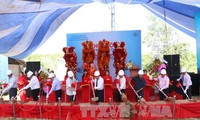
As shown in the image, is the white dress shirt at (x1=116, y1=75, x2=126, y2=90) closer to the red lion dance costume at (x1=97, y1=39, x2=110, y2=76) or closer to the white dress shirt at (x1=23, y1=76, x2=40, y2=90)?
the red lion dance costume at (x1=97, y1=39, x2=110, y2=76)

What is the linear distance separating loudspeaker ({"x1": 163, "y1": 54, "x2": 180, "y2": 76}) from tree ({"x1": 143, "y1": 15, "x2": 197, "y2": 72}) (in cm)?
1143

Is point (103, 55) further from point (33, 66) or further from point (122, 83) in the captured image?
point (33, 66)

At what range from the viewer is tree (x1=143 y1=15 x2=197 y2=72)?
22.2 m

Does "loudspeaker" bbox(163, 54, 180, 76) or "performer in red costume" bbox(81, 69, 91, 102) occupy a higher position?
"loudspeaker" bbox(163, 54, 180, 76)

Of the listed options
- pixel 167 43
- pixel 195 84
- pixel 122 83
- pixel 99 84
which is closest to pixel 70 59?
pixel 99 84

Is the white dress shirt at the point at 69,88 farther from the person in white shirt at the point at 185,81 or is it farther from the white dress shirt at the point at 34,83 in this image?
the person in white shirt at the point at 185,81

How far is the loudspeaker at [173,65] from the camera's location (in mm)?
10219

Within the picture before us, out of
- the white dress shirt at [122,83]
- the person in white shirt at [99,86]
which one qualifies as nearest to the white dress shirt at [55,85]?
the person in white shirt at [99,86]

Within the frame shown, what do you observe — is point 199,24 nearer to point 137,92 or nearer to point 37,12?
point 137,92

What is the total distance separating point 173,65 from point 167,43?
1183cm

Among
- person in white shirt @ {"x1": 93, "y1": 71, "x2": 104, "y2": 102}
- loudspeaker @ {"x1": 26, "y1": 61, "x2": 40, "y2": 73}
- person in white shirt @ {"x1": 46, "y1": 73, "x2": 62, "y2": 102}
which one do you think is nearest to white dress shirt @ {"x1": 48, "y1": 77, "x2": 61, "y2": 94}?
person in white shirt @ {"x1": 46, "y1": 73, "x2": 62, "y2": 102}

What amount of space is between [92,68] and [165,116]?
331 centimetres

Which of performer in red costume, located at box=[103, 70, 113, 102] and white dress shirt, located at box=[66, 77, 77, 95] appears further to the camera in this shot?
performer in red costume, located at box=[103, 70, 113, 102]

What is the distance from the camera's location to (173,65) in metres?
10.3
